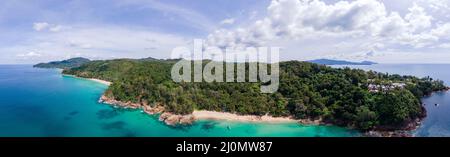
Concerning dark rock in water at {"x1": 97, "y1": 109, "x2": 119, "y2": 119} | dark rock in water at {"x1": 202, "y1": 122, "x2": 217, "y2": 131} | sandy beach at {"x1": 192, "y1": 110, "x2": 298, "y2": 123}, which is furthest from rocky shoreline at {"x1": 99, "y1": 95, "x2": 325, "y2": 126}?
dark rock in water at {"x1": 97, "y1": 109, "x2": 119, "y2": 119}

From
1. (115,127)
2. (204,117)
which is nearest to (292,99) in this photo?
(204,117)

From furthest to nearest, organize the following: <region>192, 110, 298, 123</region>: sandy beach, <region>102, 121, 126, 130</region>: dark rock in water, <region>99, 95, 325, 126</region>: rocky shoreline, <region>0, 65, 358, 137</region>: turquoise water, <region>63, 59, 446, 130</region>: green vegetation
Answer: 1. <region>192, 110, 298, 123</region>: sandy beach
2. <region>99, 95, 325, 126</region>: rocky shoreline
3. <region>102, 121, 126, 130</region>: dark rock in water
4. <region>63, 59, 446, 130</region>: green vegetation
5. <region>0, 65, 358, 137</region>: turquoise water

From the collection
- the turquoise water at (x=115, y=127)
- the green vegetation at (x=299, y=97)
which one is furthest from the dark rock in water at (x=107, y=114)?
the green vegetation at (x=299, y=97)

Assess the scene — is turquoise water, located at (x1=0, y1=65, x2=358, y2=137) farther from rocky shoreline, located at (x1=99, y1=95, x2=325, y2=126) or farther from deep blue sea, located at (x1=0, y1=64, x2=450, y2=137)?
rocky shoreline, located at (x1=99, y1=95, x2=325, y2=126)

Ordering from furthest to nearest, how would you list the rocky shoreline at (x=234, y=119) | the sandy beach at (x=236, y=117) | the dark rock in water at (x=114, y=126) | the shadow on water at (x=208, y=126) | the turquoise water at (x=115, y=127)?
the sandy beach at (x=236, y=117) → the shadow on water at (x=208, y=126) → the dark rock in water at (x=114, y=126) → the turquoise water at (x=115, y=127) → the rocky shoreline at (x=234, y=119)

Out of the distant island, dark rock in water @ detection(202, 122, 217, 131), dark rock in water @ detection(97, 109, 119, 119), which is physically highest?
the distant island

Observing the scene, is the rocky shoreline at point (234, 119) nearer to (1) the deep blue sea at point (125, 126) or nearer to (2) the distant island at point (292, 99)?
(2) the distant island at point (292, 99)

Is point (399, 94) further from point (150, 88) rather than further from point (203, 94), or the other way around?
point (150, 88)

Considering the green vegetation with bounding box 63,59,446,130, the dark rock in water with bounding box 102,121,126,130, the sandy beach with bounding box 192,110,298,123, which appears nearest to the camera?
the green vegetation with bounding box 63,59,446,130

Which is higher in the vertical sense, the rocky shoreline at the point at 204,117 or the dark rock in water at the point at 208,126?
the rocky shoreline at the point at 204,117
